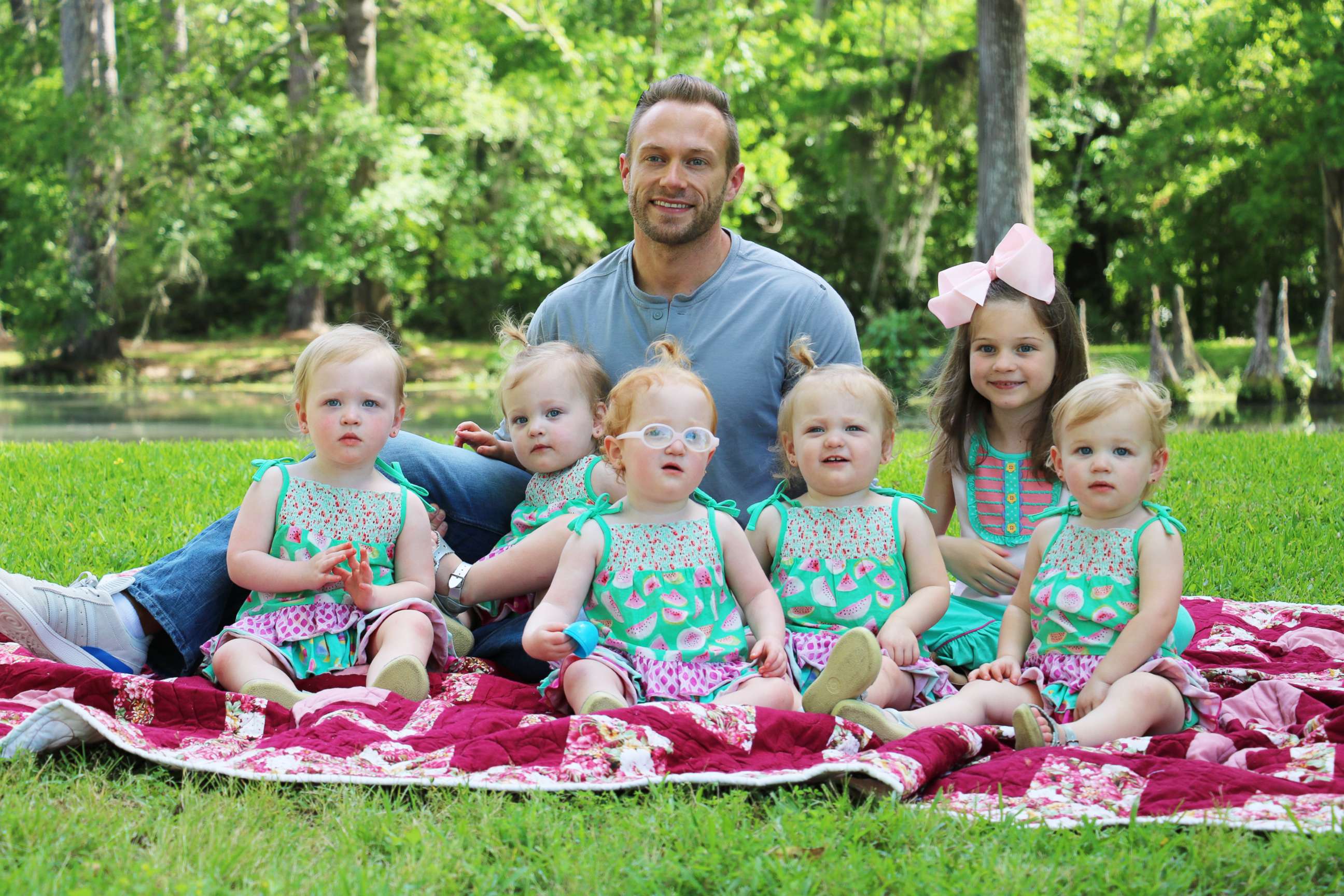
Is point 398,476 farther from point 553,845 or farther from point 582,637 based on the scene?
point 553,845

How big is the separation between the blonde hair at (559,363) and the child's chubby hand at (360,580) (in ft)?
2.28

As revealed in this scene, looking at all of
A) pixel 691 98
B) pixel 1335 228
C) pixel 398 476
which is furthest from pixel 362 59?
pixel 398 476

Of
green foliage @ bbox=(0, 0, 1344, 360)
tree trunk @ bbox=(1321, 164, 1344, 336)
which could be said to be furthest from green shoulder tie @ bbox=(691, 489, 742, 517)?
tree trunk @ bbox=(1321, 164, 1344, 336)

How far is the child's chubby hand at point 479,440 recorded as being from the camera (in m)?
4.10

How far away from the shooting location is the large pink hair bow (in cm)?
366

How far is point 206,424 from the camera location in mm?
12398

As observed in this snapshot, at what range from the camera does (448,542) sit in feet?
13.2

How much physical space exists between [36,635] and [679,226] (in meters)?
2.18

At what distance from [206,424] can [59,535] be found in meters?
7.50

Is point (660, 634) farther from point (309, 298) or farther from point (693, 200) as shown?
point (309, 298)

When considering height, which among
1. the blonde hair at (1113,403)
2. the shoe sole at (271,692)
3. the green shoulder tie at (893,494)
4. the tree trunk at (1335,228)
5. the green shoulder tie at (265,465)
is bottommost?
the shoe sole at (271,692)

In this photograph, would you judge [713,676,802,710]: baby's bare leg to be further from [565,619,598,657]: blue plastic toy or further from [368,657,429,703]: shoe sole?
[368,657,429,703]: shoe sole

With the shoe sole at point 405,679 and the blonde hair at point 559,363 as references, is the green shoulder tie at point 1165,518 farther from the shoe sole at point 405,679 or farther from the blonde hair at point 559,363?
the shoe sole at point 405,679

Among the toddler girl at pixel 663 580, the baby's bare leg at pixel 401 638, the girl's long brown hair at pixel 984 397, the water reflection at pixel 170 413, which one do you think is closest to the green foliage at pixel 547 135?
the water reflection at pixel 170 413
